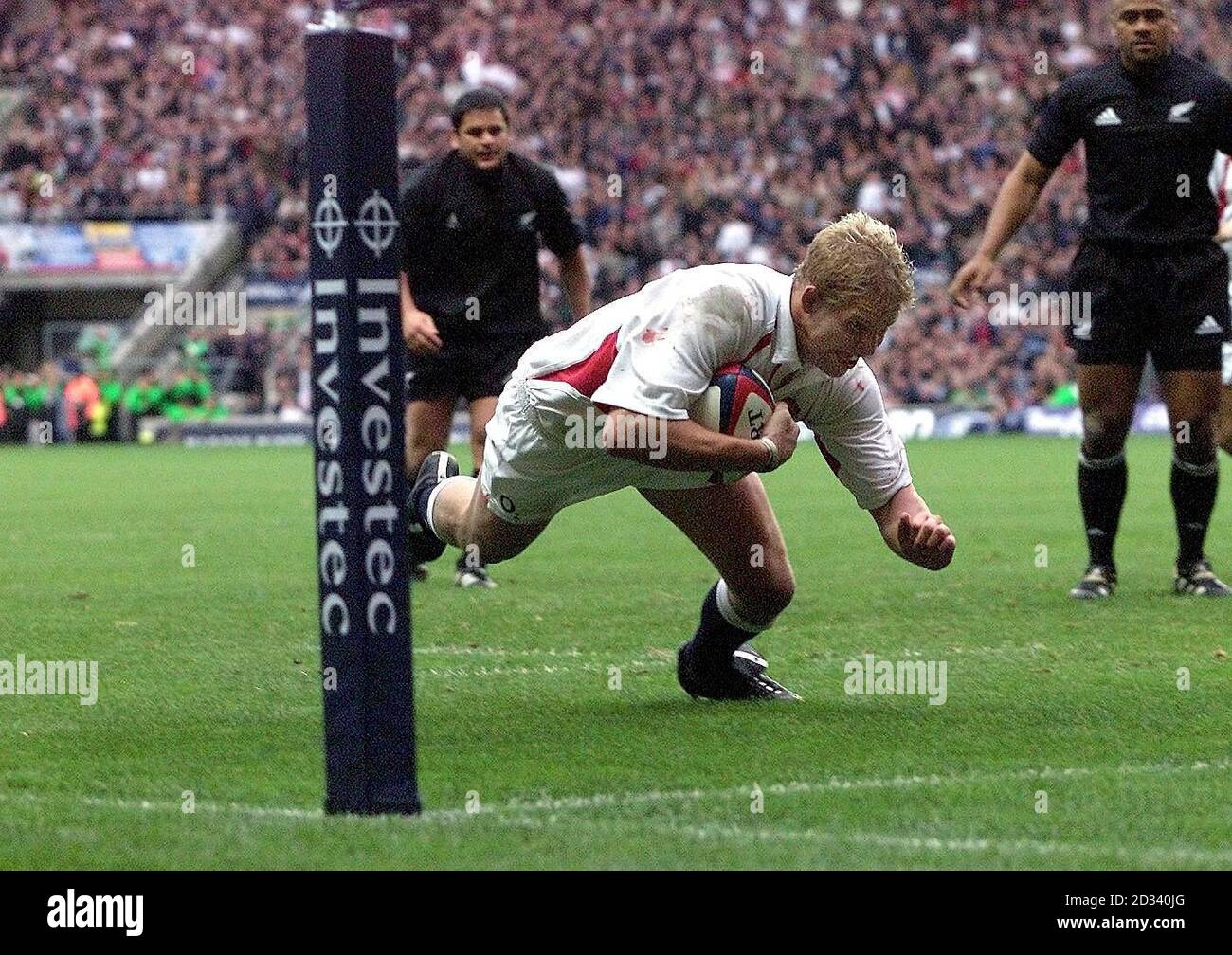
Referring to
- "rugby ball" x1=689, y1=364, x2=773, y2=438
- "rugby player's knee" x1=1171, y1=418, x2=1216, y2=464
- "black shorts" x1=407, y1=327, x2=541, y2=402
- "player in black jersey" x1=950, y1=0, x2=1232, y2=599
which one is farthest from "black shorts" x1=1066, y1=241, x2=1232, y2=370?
"rugby ball" x1=689, y1=364, x2=773, y2=438

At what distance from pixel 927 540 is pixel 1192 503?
4393 millimetres

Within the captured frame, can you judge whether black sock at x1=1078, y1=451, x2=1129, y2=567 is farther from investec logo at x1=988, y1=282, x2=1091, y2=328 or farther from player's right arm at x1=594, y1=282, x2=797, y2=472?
investec logo at x1=988, y1=282, x2=1091, y2=328

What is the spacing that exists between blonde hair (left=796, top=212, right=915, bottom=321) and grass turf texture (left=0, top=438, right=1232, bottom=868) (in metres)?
1.18

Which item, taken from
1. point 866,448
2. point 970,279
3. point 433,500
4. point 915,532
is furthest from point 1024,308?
point 915,532

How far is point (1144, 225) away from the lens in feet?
31.8

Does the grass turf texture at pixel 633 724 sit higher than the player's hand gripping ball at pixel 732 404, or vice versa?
the player's hand gripping ball at pixel 732 404

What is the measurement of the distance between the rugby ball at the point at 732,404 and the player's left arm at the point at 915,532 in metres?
0.55

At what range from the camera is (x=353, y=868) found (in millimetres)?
4148

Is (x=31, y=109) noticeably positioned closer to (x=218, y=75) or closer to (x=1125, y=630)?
(x=218, y=75)

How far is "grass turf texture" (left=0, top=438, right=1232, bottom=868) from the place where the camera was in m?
4.52

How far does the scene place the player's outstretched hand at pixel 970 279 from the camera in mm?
9062

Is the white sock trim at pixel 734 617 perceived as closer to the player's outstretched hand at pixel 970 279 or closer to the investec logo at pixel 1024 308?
the player's outstretched hand at pixel 970 279

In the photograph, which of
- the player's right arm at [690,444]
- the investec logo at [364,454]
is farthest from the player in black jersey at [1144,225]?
the investec logo at [364,454]
